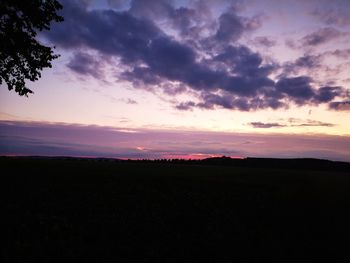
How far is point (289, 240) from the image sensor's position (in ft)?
41.2

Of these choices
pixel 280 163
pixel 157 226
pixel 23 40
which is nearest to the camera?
pixel 157 226

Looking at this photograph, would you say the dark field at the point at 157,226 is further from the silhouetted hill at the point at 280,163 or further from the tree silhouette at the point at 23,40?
the silhouetted hill at the point at 280,163

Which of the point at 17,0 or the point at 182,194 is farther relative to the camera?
the point at 17,0

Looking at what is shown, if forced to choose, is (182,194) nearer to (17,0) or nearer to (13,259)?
(13,259)

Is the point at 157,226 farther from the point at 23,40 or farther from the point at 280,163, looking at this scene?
the point at 280,163

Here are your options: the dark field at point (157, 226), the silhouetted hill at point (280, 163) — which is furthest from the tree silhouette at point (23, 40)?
the silhouetted hill at point (280, 163)

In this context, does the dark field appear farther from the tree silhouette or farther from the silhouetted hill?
the silhouetted hill

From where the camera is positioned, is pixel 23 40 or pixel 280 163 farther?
pixel 280 163

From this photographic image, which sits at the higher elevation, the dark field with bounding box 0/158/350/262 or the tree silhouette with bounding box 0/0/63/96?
the tree silhouette with bounding box 0/0/63/96

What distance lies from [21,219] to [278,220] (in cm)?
1143

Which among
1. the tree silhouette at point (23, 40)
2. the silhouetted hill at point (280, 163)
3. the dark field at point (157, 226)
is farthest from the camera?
the silhouetted hill at point (280, 163)

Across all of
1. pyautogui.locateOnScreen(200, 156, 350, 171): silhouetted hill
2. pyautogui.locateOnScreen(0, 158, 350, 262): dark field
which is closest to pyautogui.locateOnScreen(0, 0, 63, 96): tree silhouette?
pyautogui.locateOnScreen(0, 158, 350, 262): dark field

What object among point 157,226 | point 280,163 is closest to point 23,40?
point 157,226

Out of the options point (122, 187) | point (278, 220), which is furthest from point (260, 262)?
point (122, 187)
